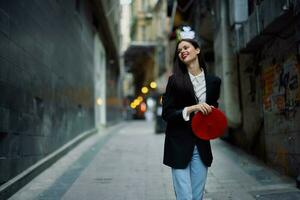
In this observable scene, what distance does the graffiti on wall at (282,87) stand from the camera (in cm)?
698

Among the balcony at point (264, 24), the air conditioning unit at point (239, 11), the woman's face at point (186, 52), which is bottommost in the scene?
the woman's face at point (186, 52)

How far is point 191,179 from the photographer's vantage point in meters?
3.58

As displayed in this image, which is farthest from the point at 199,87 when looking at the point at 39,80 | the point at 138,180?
the point at 39,80

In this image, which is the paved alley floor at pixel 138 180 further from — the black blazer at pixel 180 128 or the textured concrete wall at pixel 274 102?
the black blazer at pixel 180 128

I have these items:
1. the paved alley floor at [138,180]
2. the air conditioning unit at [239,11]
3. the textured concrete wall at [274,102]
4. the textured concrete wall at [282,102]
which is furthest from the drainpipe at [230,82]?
the textured concrete wall at [282,102]

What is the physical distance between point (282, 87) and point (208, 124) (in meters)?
4.57

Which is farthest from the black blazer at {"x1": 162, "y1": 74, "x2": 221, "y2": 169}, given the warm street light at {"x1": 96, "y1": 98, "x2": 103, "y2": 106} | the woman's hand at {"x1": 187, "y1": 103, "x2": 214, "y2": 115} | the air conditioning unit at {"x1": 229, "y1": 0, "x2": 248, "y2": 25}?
the warm street light at {"x1": 96, "y1": 98, "x2": 103, "y2": 106}

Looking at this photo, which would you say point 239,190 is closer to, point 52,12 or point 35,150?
point 35,150

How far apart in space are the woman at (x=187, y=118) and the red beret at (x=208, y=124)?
0.05 m

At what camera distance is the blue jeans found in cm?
345

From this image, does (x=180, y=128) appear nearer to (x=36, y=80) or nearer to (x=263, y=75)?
(x=36, y=80)

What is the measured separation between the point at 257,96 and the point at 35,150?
15.5ft

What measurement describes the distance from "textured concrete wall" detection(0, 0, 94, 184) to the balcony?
12.8ft

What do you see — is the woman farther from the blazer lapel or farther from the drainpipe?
the drainpipe
